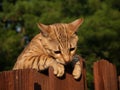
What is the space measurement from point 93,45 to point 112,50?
444 millimetres

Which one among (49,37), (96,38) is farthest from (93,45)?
(49,37)

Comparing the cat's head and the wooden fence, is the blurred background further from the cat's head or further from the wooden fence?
the wooden fence

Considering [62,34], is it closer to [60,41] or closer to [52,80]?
[60,41]

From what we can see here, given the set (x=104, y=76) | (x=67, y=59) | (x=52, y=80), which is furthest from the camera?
(x=67, y=59)

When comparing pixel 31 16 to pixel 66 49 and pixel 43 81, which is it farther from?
pixel 43 81

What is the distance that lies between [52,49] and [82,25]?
5376 millimetres

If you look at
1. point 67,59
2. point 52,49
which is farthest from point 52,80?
point 52,49

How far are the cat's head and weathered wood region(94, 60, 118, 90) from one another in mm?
408

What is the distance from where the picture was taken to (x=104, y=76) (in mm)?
2459

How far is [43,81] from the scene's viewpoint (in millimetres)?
1943

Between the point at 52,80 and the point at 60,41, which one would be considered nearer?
the point at 52,80

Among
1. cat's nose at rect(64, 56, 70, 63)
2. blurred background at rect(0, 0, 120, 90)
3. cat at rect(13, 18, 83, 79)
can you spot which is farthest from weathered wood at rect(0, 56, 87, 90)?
blurred background at rect(0, 0, 120, 90)

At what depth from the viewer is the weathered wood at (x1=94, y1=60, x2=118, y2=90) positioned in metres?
2.41

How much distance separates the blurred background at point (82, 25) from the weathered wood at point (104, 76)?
159 inches
